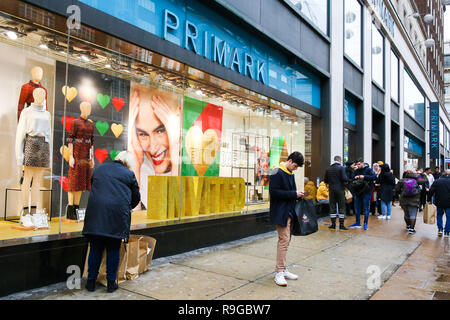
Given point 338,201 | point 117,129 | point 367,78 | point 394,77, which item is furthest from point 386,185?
point 394,77

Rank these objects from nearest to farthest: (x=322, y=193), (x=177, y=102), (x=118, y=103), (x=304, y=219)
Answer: (x=304, y=219) < (x=118, y=103) < (x=177, y=102) < (x=322, y=193)

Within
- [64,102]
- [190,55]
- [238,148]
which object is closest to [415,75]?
[238,148]

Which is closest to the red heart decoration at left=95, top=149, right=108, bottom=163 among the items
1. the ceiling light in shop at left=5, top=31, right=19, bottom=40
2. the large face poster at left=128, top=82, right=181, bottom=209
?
the large face poster at left=128, top=82, right=181, bottom=209

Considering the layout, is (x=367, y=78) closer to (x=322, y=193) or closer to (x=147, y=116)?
(x=322, y=193)

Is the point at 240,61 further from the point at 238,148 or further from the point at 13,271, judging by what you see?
the point at 13,271

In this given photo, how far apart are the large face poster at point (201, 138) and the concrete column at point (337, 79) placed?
561cm

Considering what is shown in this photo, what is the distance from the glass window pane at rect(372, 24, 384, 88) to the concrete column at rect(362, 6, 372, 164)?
1099 millimetres

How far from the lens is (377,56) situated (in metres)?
19.0

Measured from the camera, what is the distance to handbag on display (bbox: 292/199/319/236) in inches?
199

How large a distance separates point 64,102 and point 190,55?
98.9 inches

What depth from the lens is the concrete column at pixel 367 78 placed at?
645 inches

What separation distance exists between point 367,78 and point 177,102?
12.0m

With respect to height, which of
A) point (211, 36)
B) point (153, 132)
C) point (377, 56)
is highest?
point (377, 56)

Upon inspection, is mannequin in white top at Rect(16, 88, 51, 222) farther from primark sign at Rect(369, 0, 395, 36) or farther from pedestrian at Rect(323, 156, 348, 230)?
primark sign at Rect(369, 0, 395, 36)
